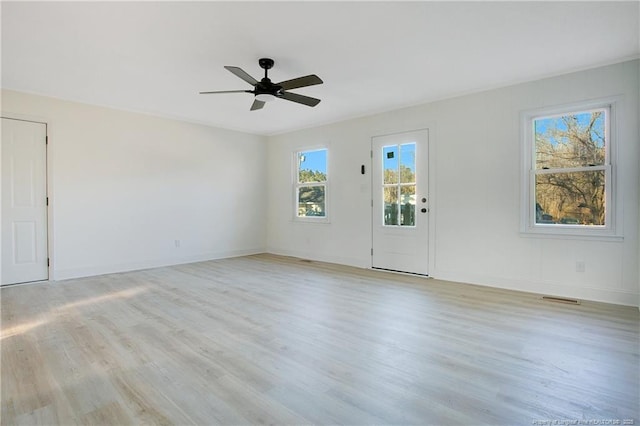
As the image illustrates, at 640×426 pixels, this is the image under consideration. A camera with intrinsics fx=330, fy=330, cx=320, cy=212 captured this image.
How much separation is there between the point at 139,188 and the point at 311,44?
3844mm

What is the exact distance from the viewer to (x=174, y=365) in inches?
86.4

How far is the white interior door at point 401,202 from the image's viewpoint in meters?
4.84

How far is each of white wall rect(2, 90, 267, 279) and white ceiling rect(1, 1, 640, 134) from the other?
1.81 feet

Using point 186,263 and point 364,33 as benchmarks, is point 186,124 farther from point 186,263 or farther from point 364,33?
point 364,33

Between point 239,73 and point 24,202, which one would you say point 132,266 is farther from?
point 239,73

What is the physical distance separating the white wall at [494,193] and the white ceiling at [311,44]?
27 centimetres

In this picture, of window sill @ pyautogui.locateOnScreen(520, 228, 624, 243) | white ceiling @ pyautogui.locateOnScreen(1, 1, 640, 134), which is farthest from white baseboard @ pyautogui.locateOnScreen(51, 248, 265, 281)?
window sill @ pyautogui.locateOnScreen(520, 228, 624, 243)

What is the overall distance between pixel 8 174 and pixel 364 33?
4.68 m

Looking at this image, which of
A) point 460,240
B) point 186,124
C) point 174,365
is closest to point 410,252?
point 460,240

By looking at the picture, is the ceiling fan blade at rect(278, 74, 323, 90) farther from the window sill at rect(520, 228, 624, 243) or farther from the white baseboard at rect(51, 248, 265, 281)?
the white baseboard at rect(51, 248, 265, 281)

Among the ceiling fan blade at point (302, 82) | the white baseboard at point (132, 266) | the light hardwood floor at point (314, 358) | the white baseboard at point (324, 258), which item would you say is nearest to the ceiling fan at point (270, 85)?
the ceiling fan blade at point (302, 82)

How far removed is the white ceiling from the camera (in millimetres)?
2504

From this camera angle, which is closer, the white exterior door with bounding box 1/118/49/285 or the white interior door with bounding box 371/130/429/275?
the white exterior door with bounding box 1/118/49/285

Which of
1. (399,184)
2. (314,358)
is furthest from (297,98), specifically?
(314,358)
